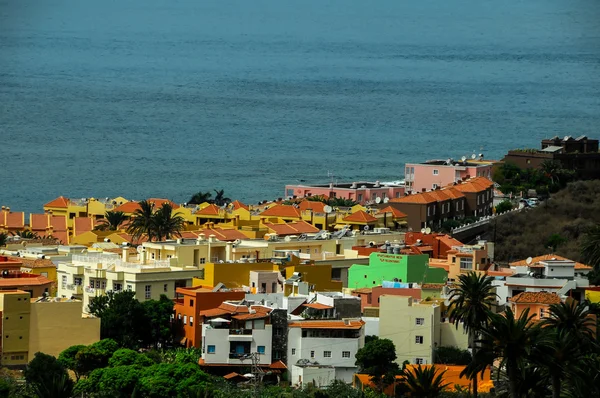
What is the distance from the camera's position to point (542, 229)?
51219 millimetres

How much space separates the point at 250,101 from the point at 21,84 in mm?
18173

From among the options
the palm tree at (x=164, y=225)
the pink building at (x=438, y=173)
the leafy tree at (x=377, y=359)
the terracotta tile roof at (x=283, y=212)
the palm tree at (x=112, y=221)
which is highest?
the pink building at (x=438, y=173)

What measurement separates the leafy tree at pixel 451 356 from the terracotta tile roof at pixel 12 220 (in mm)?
19706

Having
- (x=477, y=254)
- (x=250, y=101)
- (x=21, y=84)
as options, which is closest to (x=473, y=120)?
(x=250, y=101)

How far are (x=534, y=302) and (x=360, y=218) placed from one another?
15.2 meters

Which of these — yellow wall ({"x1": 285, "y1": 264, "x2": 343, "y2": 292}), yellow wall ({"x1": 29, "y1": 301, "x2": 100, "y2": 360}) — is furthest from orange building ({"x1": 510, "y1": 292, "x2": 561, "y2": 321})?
yellow wall ({"x1": 29, "y1": 301, "x2": 100, "y2": 360})

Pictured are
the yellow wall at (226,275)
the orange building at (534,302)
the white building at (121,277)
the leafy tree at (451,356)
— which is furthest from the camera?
the yellow wall at (226,275)

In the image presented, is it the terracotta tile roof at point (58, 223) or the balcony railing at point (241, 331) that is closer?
the balcony railing at point (241, 331)

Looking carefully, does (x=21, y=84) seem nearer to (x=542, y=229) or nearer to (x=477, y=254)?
(x=542, y=229)

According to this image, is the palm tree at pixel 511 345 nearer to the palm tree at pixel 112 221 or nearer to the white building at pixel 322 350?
the white building at pixel 322 350

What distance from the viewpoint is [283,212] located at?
50250 millimetres

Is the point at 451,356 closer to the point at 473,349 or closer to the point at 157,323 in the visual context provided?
the point at 473,349

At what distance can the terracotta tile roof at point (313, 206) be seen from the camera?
5034cm

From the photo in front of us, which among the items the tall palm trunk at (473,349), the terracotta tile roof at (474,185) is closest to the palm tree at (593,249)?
the tall palm trunk at (473,349)
